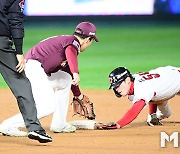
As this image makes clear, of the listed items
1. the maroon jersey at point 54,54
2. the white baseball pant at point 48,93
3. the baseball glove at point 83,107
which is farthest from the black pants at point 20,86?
the baseball glove at point 83,107

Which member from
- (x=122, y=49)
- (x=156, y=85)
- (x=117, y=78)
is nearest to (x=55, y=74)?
(x=117, y=78)

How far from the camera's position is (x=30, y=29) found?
22266mm

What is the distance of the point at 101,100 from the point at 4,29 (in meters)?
4.20

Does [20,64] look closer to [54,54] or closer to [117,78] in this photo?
[54,54]

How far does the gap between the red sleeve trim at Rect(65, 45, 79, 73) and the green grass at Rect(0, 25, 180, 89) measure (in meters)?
4.28

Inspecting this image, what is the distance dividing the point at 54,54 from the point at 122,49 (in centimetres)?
939

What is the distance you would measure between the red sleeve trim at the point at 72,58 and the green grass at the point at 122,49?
4280mm

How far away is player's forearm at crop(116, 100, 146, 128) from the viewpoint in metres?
9.54

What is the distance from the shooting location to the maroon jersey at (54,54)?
9703 mm

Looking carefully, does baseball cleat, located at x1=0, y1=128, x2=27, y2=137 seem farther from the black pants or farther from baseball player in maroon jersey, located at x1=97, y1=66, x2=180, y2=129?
baseball player in maroon jersey, located at x1=97, y1=66, x2=180, y2=129

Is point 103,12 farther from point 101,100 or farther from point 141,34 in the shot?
point 101,100

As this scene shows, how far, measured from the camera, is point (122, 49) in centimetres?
1906

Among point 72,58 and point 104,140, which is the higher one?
point 72,58

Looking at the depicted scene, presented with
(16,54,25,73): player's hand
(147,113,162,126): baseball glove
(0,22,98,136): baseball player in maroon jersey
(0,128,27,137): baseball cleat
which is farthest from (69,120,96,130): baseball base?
(16,54,25,73): player's hand
